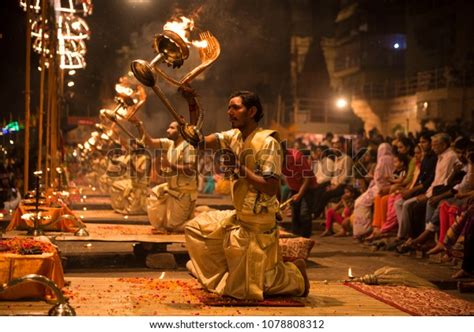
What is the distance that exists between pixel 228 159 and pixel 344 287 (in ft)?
6.51

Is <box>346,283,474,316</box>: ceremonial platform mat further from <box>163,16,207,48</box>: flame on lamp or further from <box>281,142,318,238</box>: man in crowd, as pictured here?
<box>281,142,318,238</box>: man in crowd

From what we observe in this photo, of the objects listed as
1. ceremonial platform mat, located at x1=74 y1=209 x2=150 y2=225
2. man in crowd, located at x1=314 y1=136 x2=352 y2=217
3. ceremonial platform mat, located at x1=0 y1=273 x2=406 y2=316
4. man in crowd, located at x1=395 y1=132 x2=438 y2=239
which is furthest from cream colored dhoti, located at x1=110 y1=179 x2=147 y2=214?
ceremonial platform mat, located at x1=0 y1=273 x2=406 y2=316

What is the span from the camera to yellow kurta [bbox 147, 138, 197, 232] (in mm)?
11289

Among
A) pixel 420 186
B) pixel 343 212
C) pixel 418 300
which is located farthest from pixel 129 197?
pixel 418 300

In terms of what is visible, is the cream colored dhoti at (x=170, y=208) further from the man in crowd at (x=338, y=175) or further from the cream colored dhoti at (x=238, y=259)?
the man in crowd at (x=338, y=175)

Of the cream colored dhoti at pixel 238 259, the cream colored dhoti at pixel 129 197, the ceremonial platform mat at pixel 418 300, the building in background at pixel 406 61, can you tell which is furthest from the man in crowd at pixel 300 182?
the building in background at pixel 406 61

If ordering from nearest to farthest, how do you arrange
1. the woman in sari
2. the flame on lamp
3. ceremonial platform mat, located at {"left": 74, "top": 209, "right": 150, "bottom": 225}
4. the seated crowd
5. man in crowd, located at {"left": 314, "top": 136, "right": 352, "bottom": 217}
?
the flame on lamp
the seated crowd
the woman in sari
ceremonial platform mat, located at {"left": 74, "top": 209, "right": 150, "bottom": 225}
man in crowd, located at {"left": 314, "top": 136, "right": 352, "bottom": 217}

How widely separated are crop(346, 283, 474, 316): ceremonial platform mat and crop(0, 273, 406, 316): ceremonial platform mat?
0.31ft

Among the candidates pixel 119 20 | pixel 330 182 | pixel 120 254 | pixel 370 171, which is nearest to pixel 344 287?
pixel 120 254

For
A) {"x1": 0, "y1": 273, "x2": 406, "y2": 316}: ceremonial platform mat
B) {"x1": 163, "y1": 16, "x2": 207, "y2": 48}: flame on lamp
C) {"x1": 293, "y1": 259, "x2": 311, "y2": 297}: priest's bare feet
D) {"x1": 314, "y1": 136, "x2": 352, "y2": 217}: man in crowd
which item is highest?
{"x1": 163, "y1": 16, "x2": 207, "y2": 48}: flame on lamp

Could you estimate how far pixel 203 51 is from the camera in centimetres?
730

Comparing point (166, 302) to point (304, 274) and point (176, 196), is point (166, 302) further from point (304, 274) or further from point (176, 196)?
point (176, 196)

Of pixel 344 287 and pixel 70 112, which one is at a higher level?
pixel 70 112
